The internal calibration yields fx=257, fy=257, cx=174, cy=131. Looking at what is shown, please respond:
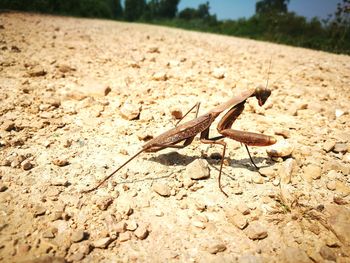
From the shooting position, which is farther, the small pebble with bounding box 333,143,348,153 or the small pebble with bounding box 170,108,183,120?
the small pebble with bounding box 170,108,183,120

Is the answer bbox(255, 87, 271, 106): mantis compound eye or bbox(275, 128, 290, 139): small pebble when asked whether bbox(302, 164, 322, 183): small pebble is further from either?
bbox(255, 87, 271, 106): mantis compound eye

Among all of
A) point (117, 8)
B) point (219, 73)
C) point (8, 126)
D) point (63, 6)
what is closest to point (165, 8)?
point (117, 8)

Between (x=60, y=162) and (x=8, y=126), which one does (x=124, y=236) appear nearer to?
(x=60, y=162)

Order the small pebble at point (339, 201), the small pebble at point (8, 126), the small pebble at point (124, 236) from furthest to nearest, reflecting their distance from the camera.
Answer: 1. the small pebble at point (8, 126)
2. the small pebble at point (339, 201)
3. the small pebble at point (124, 236)

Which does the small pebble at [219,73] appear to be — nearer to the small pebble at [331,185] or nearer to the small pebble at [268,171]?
the small pebble at [268,171]

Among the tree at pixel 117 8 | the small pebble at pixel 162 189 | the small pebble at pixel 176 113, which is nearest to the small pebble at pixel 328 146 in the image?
the small pebble at pixel 176 113

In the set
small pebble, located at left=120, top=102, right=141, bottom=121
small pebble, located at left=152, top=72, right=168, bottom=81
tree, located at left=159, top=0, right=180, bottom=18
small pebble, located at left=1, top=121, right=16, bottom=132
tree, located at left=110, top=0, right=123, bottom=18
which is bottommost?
small pebble, located at left=1, top=121, right=16, bottom=132

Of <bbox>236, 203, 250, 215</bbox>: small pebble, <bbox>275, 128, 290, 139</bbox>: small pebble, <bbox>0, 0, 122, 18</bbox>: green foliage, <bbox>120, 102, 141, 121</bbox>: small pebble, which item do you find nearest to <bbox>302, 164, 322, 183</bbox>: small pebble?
<bbox>275, 128, 290, 139</bbox>: small pebble

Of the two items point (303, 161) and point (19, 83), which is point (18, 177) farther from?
point (303, 161)

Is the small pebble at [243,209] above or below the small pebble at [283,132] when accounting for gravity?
below
